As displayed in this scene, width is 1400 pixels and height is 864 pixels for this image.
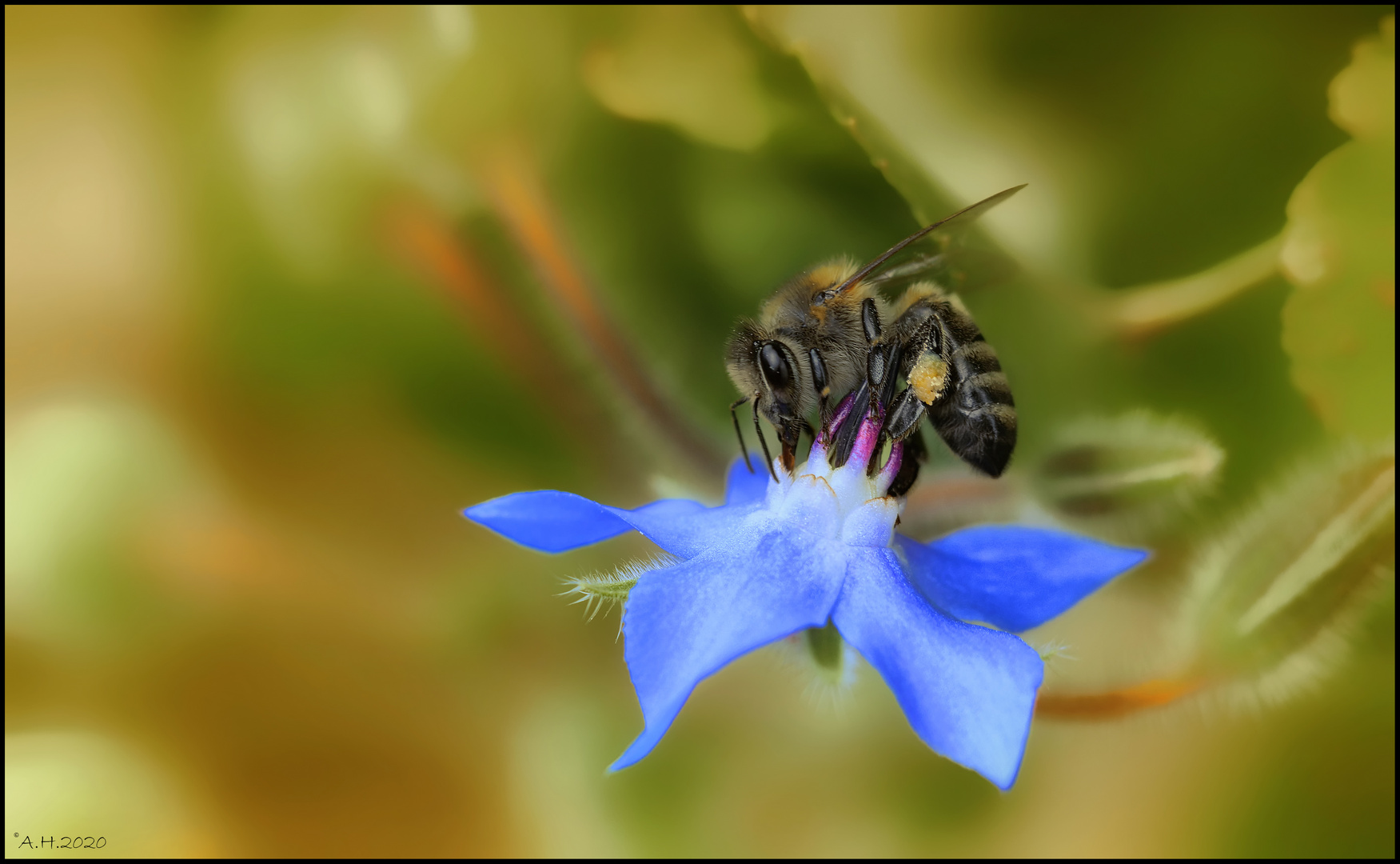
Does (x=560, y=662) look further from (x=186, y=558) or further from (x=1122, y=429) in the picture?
(x=1122, y=429)

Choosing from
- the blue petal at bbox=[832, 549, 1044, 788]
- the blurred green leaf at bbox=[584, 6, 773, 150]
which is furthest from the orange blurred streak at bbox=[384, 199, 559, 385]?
the blue petal at bbox=[832, 549, 1044, 788]

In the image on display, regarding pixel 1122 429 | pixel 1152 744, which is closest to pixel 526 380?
pixel 1122 429

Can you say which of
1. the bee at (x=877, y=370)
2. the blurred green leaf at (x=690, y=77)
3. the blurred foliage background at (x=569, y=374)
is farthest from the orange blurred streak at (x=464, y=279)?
the bee at (x=877, y=370)

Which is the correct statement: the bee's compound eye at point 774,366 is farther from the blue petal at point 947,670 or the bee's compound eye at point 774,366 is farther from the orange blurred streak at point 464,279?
the orange blurred streak at point 464,279

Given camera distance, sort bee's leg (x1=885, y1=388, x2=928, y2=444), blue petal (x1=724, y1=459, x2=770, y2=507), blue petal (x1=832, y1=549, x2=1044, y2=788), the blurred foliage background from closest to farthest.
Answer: blue petal (x1=832, y1=549, x2=1044, y2=788) → bee's leg (x1=885, y1=388, x2=928, y2=444) → blue petal (x1=724, y1=459, x2=770, y2=507) → the blurred foliage background

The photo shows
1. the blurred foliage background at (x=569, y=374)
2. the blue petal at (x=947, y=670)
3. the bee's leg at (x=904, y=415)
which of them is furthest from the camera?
the blurred foliage background at (x=569, y=374)

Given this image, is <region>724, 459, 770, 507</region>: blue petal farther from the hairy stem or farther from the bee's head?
the hairy stem
